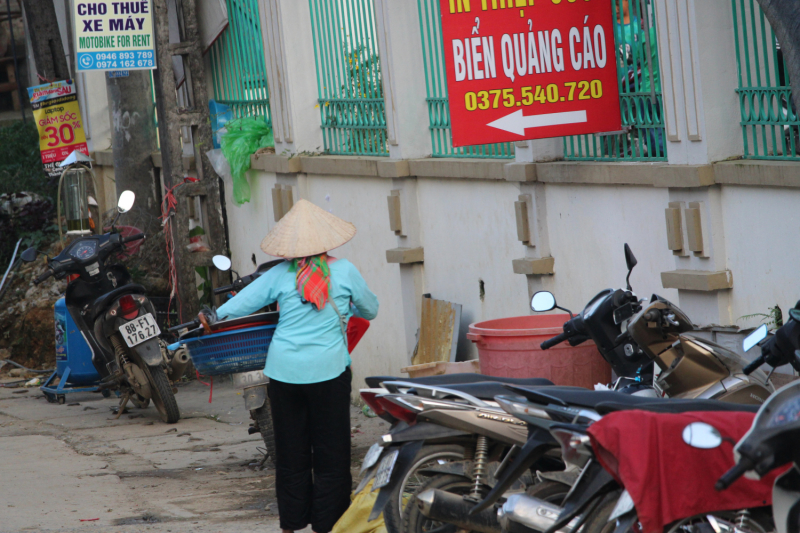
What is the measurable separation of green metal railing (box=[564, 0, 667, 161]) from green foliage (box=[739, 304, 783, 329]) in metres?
1.08

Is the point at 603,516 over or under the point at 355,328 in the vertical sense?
under

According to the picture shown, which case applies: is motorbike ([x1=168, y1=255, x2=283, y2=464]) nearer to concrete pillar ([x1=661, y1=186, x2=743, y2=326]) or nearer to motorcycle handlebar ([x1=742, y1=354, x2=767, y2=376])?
concrete pillar ([x1=661, y1=186, x2=743, y2=326])

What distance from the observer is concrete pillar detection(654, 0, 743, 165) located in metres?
5.41

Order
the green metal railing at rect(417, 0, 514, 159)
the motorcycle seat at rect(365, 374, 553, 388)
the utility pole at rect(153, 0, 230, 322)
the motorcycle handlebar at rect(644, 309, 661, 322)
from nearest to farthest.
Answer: the motorcycle handlebar at rect(644, 309, 661, 322), the motorcycle seat at rect(365, 374, 553, 388), the green metal railing at rect(417, 0, 514, 159), the utility pole at rect(153, 0, 230, 322)

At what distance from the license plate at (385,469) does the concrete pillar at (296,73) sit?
18.3ft

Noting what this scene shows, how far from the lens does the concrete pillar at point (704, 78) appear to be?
541cm

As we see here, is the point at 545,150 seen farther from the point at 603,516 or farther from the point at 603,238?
the point at 603,516

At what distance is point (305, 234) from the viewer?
17.3ft

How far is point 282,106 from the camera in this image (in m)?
9.79

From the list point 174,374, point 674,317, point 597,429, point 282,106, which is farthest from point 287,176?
point 597,429

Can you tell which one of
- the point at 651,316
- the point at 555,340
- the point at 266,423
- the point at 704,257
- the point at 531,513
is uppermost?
the point at 704,257

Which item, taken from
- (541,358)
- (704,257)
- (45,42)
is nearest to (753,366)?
(704,257)

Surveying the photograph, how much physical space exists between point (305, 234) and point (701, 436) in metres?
2.66

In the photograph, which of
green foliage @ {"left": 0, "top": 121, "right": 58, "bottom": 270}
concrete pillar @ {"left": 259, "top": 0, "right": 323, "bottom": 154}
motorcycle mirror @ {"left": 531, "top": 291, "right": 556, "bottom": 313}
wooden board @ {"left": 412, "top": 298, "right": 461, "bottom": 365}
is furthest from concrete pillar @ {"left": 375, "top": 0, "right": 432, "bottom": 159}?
green foliage @ {"left": 0, "top": 121, "right": 58, "bottom": 270}
